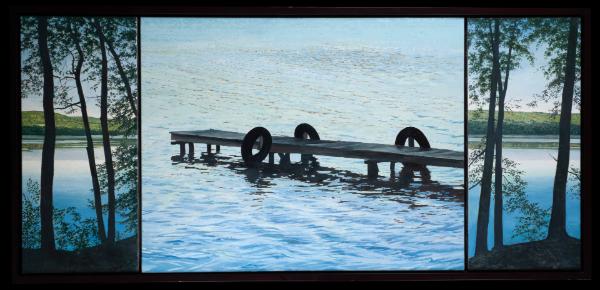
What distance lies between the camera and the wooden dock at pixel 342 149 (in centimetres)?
497

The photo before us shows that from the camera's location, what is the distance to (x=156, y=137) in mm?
4918

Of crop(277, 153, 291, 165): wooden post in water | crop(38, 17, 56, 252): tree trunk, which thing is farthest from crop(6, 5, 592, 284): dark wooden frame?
crop(277, 153, 291, 165): wooden post in water

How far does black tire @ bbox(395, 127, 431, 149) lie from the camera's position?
500 centimetres

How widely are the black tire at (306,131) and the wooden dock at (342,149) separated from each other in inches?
1.2

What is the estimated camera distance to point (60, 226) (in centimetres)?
490

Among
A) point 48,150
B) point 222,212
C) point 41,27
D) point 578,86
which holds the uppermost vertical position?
point 41,27

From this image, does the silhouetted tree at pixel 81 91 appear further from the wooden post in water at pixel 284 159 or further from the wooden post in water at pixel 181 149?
the wooden post in water at pixel 284 159

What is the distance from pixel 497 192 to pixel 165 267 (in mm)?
2250

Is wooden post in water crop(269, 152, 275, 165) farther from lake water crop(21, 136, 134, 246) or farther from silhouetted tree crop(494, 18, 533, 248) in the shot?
silhouetted tree crop(494, 18, 533, 248)

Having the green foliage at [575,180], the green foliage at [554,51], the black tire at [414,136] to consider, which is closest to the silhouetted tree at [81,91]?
the black tire at [414,136]

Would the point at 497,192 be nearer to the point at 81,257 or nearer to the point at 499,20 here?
the point at 499,20

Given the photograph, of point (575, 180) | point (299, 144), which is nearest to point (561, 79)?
point (575, 180)

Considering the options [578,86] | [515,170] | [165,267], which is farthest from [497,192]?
[165,267]
